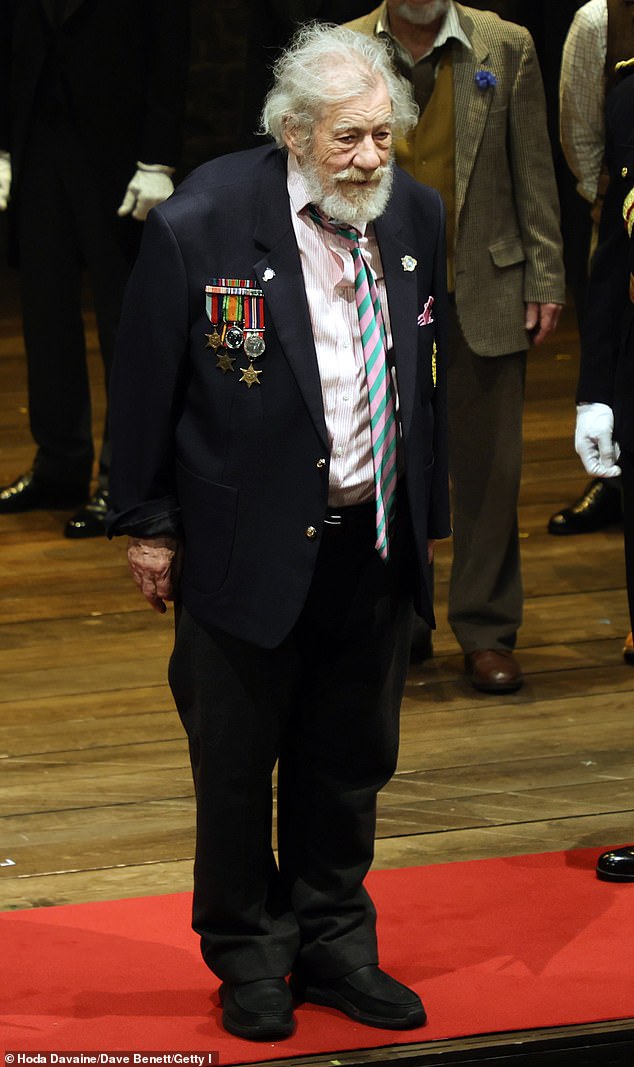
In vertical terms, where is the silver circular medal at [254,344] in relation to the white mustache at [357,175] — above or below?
below

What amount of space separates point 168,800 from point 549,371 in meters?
3.73

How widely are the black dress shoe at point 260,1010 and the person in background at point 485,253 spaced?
1559 mm

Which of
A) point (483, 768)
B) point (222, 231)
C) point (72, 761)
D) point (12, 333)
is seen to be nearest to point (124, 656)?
point (72, 761)

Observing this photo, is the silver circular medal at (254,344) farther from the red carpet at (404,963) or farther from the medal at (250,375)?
the red carpet at (404,963)

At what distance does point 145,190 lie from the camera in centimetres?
513

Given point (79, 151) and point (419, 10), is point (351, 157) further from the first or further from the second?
point (79, 151)

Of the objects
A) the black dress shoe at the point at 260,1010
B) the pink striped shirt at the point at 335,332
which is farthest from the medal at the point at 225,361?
the black dress shoe at the point at 260,1010

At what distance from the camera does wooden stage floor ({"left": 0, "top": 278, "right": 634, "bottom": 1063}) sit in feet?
11.5

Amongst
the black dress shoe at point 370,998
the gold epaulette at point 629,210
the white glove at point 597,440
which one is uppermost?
the gold epaulette at point 629,210

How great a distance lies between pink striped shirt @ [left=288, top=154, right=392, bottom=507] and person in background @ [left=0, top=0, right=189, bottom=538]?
2575 mm

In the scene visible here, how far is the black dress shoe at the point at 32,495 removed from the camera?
18.4 feet

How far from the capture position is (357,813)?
9.36 feet

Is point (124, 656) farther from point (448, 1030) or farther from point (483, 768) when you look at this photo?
point (448, 1030)

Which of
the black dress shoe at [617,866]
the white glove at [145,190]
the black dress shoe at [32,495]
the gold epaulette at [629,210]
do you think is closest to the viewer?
the gold epaulette at [629,210]
